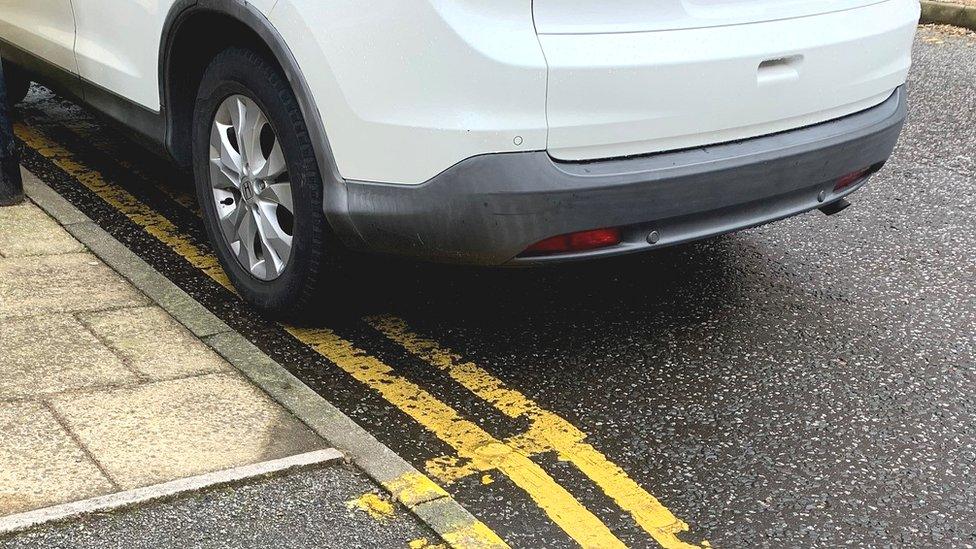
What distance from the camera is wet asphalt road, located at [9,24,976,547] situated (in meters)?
2.90

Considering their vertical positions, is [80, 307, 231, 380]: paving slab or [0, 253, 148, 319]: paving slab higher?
[0, 253, 148, 319]: paving slab

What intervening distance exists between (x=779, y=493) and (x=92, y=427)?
1.77 meters

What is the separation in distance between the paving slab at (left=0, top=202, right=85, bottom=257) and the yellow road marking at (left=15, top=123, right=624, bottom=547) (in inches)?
14.0

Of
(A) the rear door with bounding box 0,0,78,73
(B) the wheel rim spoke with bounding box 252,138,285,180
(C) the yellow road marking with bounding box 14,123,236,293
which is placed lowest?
(C) the yellow road marking with bounding box 14,123,236,293

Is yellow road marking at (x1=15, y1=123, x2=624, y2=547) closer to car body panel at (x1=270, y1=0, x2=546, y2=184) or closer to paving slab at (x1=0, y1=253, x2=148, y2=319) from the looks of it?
paving slab at (x1=0, y1=253, x2=148, y2=319)

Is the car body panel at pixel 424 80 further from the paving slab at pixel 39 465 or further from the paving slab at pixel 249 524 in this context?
the paving slab at pixel 39 465

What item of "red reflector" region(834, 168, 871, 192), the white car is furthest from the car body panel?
"red reflector" region(834, 168, 871, 192)

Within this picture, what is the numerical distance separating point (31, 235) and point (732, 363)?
8.57 ft

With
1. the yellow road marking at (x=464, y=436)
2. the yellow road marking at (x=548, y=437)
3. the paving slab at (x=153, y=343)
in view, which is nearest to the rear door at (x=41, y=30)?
the paving slab at (x=153, y=343)

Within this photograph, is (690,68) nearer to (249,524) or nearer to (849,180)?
(849,180)

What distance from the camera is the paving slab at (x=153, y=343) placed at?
11.2ft

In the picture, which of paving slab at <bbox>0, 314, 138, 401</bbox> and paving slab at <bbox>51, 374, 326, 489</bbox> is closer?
paving slab at <bbox>51, 374, 326, 489</bbox>

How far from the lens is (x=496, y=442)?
3160 millimetres

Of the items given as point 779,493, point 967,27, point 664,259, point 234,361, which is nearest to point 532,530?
point 779,493
